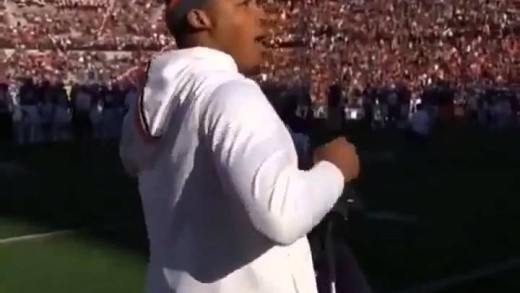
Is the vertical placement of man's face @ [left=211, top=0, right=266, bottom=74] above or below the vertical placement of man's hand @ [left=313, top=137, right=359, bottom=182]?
above

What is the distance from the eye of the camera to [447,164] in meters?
22.2

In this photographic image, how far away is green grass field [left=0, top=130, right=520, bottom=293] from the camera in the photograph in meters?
9.66

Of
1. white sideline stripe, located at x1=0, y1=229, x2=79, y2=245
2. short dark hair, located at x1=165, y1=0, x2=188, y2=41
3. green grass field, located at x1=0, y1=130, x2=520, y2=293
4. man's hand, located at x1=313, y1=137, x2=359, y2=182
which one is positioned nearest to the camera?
man's hand, located at x1=313, y1=137, x2=359, y2=182

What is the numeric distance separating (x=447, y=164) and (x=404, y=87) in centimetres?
2082

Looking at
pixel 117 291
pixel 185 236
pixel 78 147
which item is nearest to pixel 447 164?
pixel 78 147

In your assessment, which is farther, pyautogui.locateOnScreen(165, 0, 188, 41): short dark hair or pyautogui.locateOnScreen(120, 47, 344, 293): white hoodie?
pyautogui.locateOnScreen(165, 0, 188, 41): short dark hair

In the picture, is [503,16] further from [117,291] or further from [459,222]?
[117,291]

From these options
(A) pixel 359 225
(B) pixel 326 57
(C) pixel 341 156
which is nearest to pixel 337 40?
(B) pixel 326 57

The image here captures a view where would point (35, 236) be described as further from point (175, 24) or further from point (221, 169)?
point (221, 169)

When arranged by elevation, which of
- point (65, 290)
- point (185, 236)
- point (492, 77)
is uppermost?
point (185, 236)

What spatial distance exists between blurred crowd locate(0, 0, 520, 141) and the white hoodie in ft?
84.6

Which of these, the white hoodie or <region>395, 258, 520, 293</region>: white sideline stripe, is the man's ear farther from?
<region>395, 258, 520, 293</region>: white sideline stripe

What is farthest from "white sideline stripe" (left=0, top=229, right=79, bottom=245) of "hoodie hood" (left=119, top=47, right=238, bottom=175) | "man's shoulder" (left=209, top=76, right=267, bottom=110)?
"man's shoulder" (left=209, top=76, right=267, bottom=110)

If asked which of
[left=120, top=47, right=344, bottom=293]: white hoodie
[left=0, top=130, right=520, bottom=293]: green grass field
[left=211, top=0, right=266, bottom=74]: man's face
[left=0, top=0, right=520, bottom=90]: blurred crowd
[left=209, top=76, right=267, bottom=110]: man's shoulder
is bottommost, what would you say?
[left=0, top=0, right=520, bottom=90]: blurred crowd
